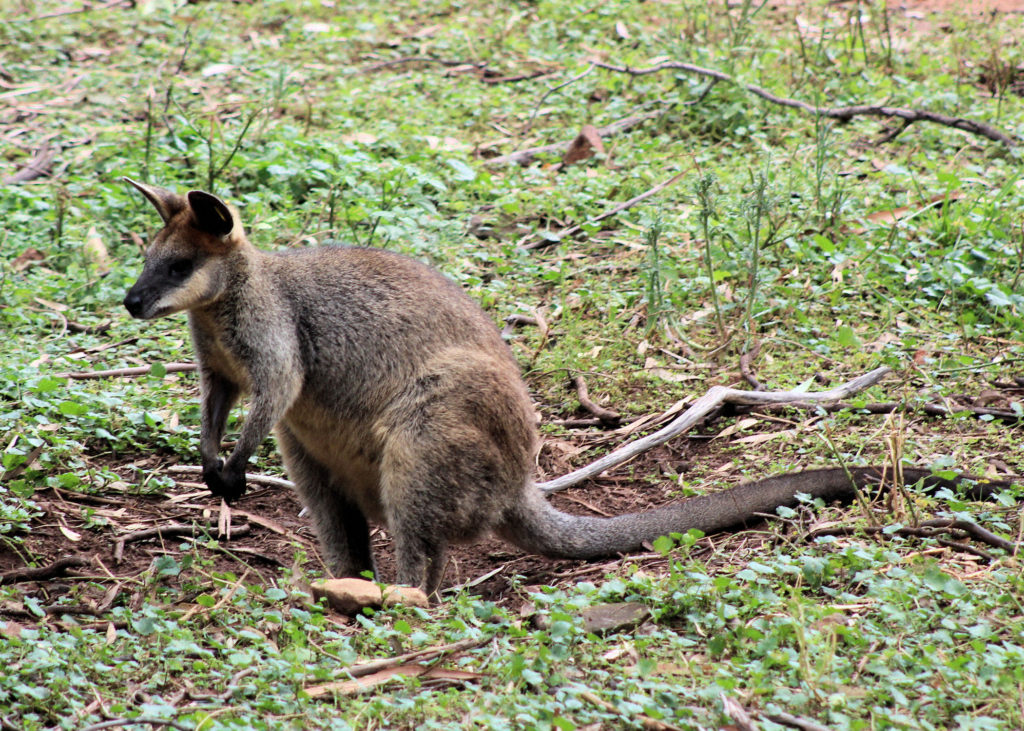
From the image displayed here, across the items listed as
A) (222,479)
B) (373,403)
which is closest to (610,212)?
(373,403)

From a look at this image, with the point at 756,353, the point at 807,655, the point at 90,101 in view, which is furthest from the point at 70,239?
the point at 807,655

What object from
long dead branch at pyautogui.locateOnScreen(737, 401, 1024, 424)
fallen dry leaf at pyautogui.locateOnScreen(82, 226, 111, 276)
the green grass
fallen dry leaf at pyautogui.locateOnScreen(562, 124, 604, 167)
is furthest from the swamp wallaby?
fallen dry leaf at pyautogui.locateOnScreen(562, 124, 604, 167)

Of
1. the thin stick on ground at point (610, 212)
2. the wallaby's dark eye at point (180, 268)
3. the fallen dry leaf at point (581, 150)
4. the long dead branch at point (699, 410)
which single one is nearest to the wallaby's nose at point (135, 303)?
the wallaby's dark eye at point (180, 268)

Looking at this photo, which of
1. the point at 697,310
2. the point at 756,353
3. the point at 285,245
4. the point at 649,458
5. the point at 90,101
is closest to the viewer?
the point at 649,458

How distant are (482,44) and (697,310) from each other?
15.9 ft

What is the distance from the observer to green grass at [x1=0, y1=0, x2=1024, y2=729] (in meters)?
3.24

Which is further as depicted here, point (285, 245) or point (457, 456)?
point (285, 245)

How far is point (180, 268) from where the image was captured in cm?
457

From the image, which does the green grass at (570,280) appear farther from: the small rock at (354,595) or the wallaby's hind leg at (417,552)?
the wallaby's hind leg at (417,552)

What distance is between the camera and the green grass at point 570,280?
10.6 feet

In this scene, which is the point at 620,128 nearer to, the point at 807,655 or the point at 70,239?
the point at 70,239

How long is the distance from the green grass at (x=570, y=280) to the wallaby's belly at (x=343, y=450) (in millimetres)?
596

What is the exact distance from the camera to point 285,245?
6.95 meters

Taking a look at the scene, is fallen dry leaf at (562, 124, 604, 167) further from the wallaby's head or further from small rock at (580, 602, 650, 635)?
small rock at (580, 602, 650, 635)
